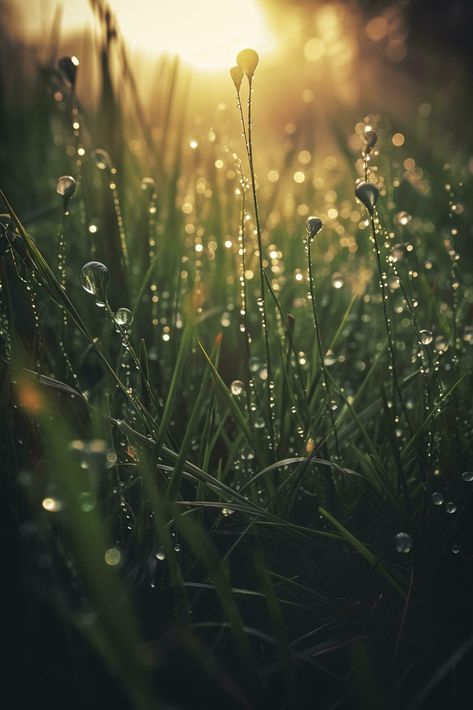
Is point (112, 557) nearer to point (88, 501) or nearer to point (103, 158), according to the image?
point (88, 501)

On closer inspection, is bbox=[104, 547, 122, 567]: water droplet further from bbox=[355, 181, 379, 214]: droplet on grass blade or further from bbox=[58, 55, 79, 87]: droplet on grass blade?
bbox=[58, 55, 79, 87]: droplet on grass blade

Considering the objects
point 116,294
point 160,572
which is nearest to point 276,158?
point 116,294

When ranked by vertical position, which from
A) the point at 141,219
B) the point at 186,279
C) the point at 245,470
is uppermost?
the point at 141,219

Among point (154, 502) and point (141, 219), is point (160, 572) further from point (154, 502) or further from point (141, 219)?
point (141, 219)

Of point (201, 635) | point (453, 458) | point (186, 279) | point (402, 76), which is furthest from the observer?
point (402, 76)

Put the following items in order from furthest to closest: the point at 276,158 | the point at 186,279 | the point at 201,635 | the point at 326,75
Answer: the point at 326,75
the point at 276,158
the point at 186,279
the point at 201,635

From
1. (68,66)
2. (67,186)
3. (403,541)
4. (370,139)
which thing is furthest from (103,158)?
(403,541)

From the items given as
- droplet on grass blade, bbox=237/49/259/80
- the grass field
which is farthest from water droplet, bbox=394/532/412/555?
droplet on grass blade, bbox=237/49/259/80

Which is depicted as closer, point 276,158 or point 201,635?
point 201,635
